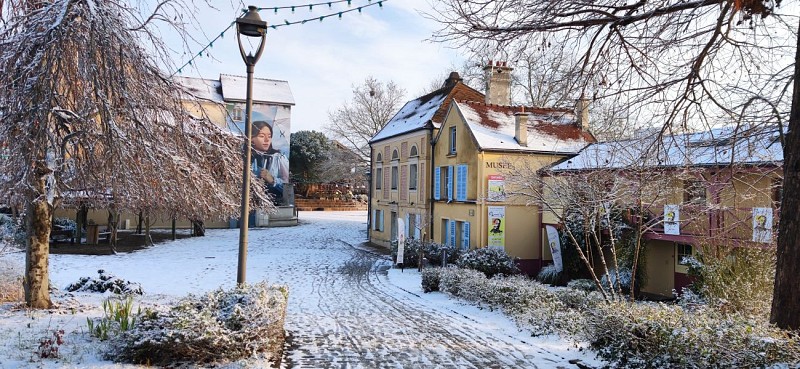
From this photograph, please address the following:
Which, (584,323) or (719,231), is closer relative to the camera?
(584,323)

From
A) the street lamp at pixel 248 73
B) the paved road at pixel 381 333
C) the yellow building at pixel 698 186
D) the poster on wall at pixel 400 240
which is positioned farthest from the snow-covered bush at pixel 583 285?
the street lamp at pixel 248 73

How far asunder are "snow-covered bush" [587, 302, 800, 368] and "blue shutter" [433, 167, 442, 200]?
17.9 metres

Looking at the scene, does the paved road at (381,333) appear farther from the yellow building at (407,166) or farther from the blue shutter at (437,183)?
the yellow building at (407,166)

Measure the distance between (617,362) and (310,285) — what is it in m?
11.6

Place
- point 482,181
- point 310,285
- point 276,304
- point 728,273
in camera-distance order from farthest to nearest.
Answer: point 482,181 → point 310,285 → point 728,273 → point 276,304

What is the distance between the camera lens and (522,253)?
2270 cm

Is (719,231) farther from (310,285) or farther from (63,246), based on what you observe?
(63,246)

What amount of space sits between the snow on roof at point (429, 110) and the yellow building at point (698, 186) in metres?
7.91

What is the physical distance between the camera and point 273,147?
43156 millimetres

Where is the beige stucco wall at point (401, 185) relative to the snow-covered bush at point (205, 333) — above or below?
above

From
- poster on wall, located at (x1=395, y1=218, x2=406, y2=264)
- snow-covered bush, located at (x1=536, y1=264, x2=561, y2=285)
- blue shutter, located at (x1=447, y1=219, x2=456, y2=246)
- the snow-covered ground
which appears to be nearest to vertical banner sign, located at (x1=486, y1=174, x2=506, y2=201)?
blue shutter, located at (x1=447, y1=219, x2=456, y2=246)

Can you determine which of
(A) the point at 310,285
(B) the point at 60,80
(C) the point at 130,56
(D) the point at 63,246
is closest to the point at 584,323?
(C) the point at 130,56

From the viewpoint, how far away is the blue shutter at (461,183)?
2329 cm

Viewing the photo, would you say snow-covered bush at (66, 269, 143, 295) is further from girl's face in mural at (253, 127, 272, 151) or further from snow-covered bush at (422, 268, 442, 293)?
girl's face in mural at (253, 127, 272, 151)
